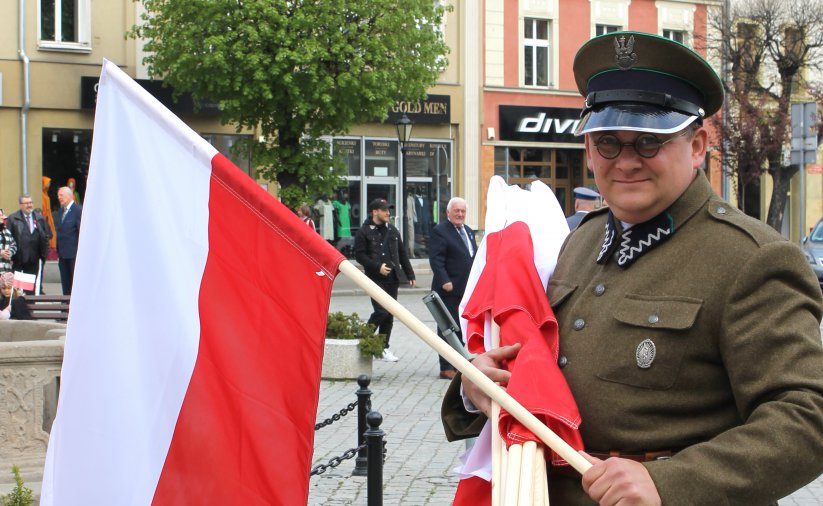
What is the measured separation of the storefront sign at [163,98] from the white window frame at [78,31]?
78cm

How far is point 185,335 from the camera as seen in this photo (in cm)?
286

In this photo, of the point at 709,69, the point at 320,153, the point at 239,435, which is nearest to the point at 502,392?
the point at 239,435

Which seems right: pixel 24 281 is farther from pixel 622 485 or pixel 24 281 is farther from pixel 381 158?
pixel 381 158

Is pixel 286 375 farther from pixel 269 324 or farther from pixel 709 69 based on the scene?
pixel 709 69

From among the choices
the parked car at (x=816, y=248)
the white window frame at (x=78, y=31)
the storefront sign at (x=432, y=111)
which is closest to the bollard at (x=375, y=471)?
the parked car at (x=816, y=248)

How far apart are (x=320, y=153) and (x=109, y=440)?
71.8 ft

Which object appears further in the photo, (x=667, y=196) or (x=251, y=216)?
(x=251, y=216)

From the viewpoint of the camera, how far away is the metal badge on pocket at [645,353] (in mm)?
2479

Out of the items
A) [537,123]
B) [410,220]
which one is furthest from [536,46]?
[410,220]

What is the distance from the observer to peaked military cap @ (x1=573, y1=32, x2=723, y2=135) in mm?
2592

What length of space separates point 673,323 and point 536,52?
32.0 meters

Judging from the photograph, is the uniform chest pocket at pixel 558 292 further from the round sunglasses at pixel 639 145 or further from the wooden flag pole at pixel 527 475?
the wooden flag pole at pixel 527 475

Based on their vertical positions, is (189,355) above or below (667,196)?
below

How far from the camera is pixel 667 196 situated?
8.46ft
